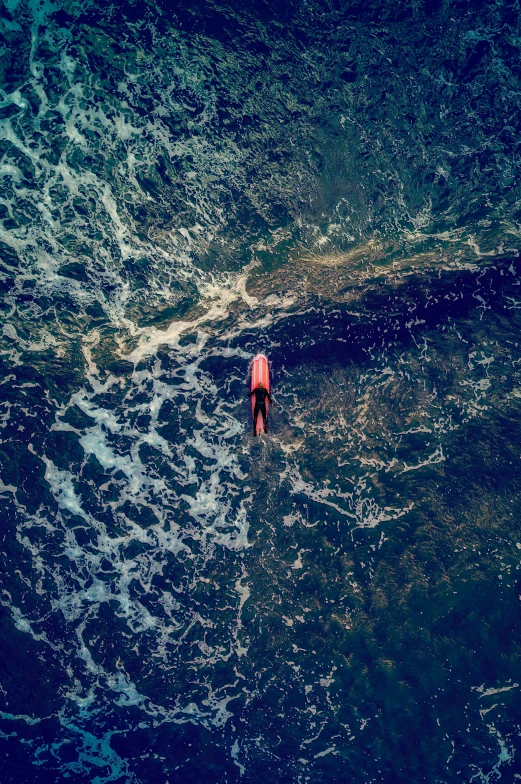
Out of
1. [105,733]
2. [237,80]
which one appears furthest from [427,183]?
[105,733]

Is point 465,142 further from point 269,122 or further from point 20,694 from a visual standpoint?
point 20,694

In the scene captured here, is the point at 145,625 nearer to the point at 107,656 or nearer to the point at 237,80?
the point at 107,656

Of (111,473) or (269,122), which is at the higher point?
(269,122)

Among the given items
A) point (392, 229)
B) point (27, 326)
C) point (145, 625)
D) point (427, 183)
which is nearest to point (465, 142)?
point (427, 183)

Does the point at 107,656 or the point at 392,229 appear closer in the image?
the point at 107,656

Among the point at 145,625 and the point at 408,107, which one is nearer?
the point at 145,625

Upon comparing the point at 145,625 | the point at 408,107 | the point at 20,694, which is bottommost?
the point at 20,694
